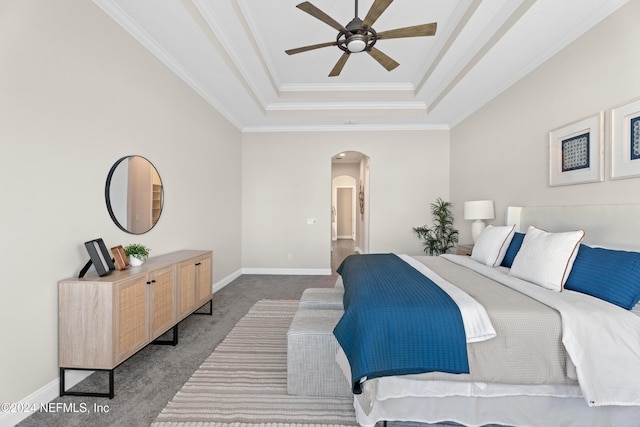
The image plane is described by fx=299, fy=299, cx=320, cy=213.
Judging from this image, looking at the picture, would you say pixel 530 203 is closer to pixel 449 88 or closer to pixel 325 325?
pixel 449 88

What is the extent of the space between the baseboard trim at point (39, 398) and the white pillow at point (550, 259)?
3325 millimetres

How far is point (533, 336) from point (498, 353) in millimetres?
199

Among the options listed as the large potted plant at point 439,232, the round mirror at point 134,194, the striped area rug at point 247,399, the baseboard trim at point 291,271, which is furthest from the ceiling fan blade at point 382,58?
the baseboard trim at point 291,271

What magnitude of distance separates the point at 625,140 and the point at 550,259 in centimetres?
110

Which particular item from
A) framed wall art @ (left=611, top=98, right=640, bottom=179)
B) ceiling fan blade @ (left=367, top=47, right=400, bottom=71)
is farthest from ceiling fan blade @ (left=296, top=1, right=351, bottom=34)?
framed wall art @ (left=611, top=98, right=640, bottom=179)

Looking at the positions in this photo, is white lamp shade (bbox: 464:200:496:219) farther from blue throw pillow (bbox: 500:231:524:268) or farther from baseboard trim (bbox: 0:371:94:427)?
baseboard trim (bbox: 0:371:94:427)

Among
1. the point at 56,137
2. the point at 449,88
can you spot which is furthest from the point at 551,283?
the point at 56,137

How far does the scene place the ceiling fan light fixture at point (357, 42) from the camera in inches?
93.7

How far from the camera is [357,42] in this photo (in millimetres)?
2396

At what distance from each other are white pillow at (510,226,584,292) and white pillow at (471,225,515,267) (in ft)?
1.73

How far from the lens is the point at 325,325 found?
206 cm

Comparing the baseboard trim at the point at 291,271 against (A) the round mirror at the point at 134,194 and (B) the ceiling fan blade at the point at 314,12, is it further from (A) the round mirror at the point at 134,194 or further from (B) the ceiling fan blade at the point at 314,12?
(B) the ceiling fan blade at the point at 314,12

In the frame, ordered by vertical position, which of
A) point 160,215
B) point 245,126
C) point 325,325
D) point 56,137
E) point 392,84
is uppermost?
point 392,84

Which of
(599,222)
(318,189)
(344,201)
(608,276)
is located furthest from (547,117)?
(344,201)
